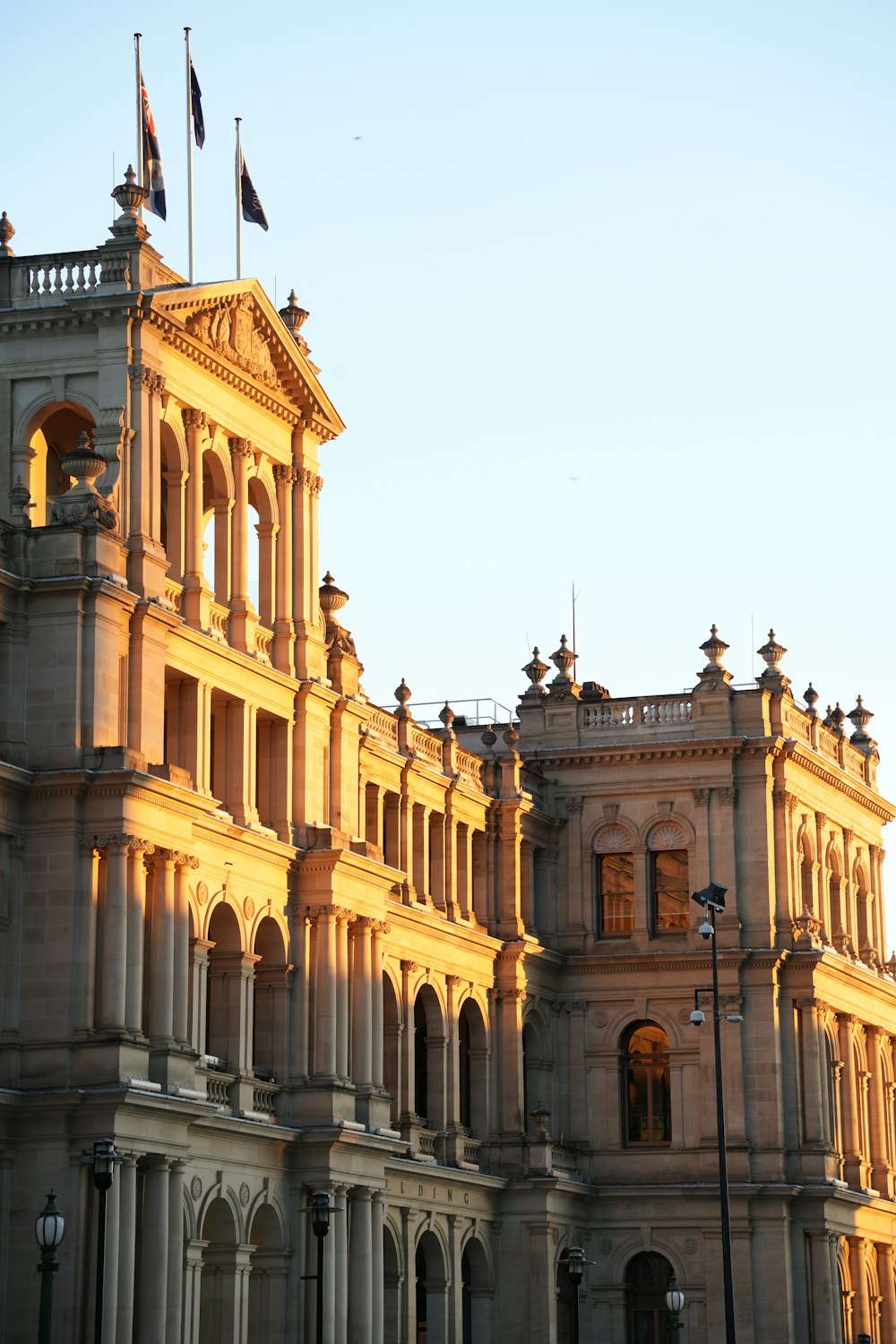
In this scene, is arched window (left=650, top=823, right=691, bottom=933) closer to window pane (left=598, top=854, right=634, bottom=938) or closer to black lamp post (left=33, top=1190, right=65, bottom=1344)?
window pane (left=598, top=854, right=634, bottom=938)

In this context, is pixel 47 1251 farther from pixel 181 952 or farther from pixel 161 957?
pixel 181 952

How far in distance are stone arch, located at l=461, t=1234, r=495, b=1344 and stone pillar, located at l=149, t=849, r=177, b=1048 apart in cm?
2564

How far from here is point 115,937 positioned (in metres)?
54.1

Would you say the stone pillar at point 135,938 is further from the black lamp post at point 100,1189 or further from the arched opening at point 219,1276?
the arched opening at point 219,1276

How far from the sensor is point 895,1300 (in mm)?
91812

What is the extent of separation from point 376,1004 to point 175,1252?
12935 mm

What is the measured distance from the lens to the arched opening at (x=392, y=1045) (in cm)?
7344

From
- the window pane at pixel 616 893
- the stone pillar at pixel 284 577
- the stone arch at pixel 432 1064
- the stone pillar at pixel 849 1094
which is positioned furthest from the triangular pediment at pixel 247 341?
the stone pillar at pixel 849 1094

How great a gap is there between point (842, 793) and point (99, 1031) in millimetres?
44793

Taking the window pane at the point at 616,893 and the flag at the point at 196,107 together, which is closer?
the flag at the point at 196,107

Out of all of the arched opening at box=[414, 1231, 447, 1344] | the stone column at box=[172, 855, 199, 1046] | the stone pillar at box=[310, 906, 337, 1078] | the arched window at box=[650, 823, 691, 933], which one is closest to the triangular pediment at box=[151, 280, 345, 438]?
the stone column at box=[172, 855, 199, 1046]

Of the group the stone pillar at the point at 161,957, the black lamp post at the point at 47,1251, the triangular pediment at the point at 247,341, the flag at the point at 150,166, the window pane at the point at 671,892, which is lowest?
the black lamp post at the point at 47,1251

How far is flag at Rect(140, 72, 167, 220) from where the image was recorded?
60.3 meters

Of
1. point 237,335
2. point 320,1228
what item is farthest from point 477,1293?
point 237,335
